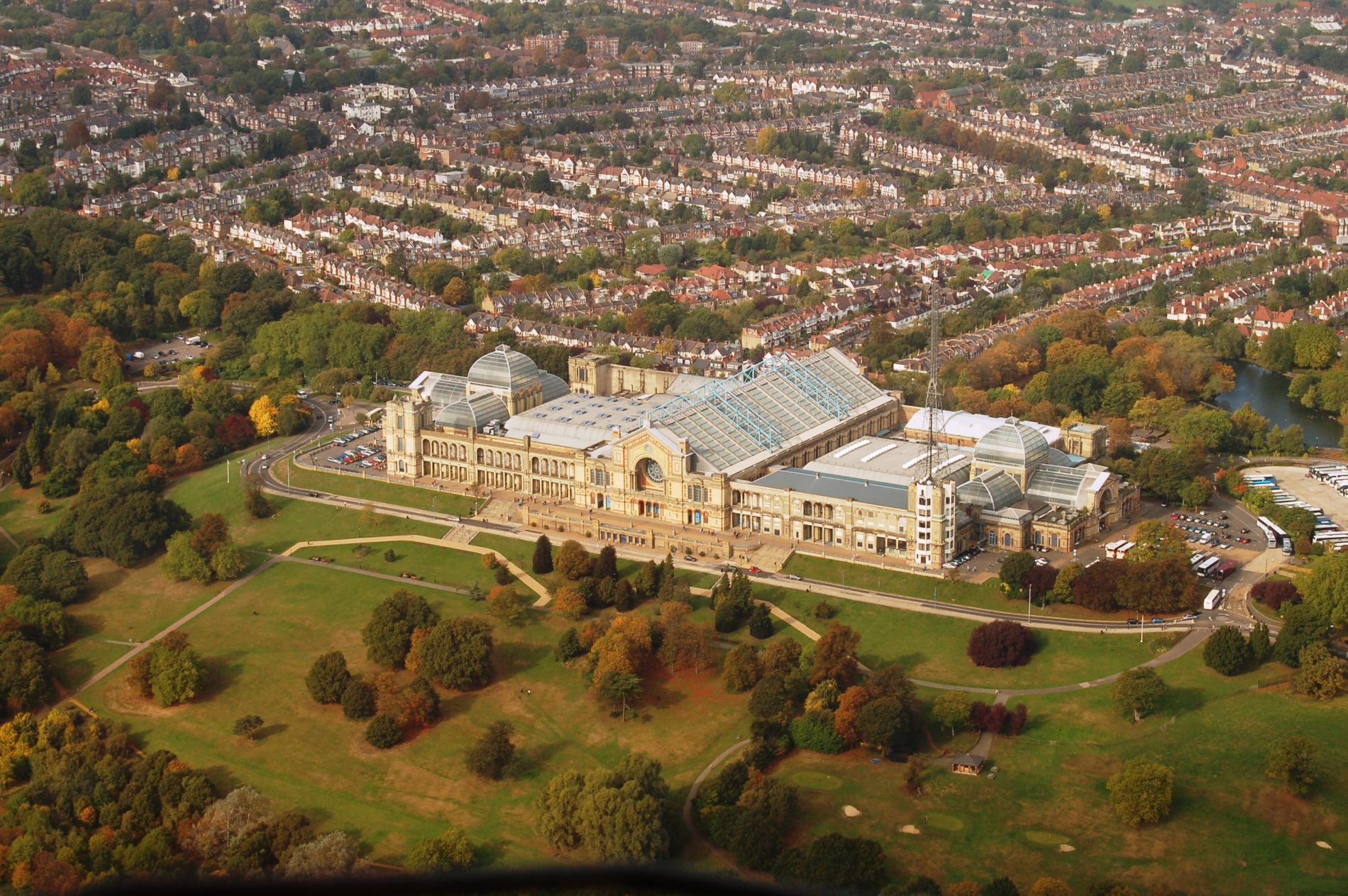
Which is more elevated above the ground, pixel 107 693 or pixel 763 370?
pixel 763 370

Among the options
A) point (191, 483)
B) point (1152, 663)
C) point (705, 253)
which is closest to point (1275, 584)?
point (1152, 663)

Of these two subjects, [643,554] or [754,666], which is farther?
[643,554]

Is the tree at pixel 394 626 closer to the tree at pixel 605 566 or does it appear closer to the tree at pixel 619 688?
the tree at pixel 605 566

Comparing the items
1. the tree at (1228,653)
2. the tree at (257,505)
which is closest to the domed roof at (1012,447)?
the tree at (1228,653)

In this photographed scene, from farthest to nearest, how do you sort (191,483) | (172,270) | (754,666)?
(172,270) → (191,483) → (754,666)

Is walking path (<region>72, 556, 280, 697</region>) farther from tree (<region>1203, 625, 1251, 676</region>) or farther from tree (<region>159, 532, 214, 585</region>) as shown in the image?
tree (<region>1203, 625, 1251, 676</region>)

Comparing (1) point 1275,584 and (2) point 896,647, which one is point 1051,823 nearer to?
(2) point 896,647
